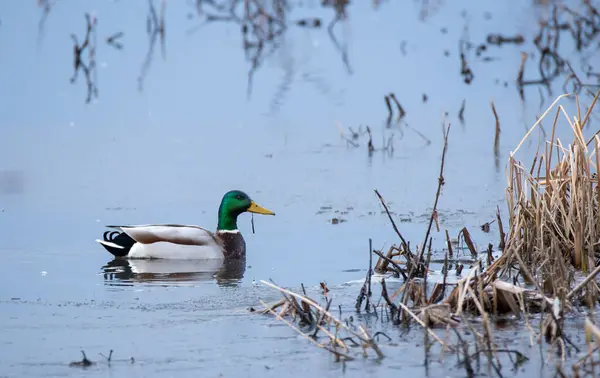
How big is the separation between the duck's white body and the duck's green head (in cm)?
34

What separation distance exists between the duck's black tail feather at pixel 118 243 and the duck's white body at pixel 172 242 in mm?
13

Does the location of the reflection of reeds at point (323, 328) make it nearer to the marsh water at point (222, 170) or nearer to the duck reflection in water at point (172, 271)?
the marsh water at point (222, 170)

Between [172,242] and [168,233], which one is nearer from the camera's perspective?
[168,233]

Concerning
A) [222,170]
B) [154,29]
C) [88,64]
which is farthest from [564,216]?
[154,29]

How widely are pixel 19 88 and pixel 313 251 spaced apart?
8863 mm

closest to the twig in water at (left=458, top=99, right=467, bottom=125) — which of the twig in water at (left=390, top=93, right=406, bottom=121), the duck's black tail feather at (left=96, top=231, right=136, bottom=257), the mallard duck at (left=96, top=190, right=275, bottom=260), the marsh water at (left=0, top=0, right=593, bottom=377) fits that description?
the marsh water at (left=0, top=0, right=593, bottom=377)

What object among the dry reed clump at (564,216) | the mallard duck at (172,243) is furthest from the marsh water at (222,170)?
the dry reed clump at (564,216)

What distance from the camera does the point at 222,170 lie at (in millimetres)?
12414

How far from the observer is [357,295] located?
766 cm

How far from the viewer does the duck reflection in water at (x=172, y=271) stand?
8.92 m

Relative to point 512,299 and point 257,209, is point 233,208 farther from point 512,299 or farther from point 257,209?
point 512,299

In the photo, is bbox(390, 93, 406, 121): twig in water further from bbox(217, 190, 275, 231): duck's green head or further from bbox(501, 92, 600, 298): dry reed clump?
bbox(501, 92, 600, 298): dry reed clump

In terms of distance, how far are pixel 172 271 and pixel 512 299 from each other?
3650 mm

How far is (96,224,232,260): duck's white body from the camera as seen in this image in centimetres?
982
